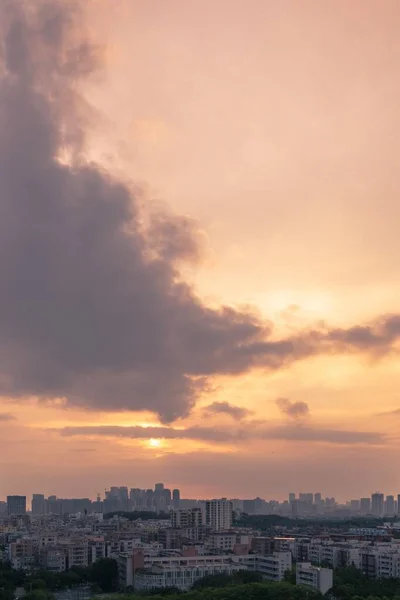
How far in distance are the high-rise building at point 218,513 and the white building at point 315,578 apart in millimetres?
28354

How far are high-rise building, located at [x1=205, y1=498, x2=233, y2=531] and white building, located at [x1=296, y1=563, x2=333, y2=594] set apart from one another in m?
28.4

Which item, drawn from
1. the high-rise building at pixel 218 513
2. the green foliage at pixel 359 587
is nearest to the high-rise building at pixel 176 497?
the high-rise building at pixel 218 513

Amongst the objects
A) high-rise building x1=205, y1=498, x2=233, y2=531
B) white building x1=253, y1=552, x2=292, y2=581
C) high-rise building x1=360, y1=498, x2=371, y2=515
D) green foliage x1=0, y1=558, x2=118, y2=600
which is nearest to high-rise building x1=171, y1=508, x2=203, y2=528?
high-rise building x1=205, y1=498, x2=233, y2=531

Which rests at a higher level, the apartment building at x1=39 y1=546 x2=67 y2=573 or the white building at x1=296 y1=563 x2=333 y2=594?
the white building at x1=296 y1=563 x2=333 y2=594

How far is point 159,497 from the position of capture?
308ft

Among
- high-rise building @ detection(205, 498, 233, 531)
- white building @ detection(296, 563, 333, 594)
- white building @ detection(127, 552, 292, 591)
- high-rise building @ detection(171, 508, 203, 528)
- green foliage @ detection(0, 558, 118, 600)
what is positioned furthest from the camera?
high-rise building @ detection(205, 498, 233, 531)

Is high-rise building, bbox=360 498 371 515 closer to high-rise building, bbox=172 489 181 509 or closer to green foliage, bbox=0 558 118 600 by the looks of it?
high-rise building, bbox=172 489 181 509

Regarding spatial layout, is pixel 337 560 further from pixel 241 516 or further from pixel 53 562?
pixel 241 516

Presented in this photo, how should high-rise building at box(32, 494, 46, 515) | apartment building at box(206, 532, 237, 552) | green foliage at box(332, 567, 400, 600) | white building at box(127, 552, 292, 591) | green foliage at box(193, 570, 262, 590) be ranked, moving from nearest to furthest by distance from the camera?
green foliage at box(332, 567, 400, 600) < green foliage at box(193, 570, 262, 590) < white building at box(127, 552, 292, 591) < apartment building at box(206, 532, 237, 552) < high-rise building at box(32, 494, 46, 515)

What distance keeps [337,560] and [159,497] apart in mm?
69454

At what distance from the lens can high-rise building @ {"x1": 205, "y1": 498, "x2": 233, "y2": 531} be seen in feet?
158

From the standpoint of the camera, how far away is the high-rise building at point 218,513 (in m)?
48.1

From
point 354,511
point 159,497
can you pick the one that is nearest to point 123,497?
point 159,497

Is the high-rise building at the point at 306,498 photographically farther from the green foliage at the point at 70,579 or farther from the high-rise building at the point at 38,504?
the green foliage at the point at 70,579
